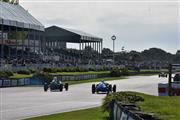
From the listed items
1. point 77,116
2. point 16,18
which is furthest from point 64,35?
point 77,116

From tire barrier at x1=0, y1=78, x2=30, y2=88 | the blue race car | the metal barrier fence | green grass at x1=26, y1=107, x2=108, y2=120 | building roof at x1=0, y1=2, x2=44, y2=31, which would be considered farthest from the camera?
building roof at x1=0, y1=2, x2=44, y2=31

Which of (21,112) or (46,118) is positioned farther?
(21,112)

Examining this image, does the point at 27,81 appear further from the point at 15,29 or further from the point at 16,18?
the point at 15,29

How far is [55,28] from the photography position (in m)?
95.2

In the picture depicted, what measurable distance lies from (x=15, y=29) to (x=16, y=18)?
15.8 feet

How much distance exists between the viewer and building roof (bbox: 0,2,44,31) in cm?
6559

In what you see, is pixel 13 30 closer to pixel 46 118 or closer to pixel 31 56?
pixel 31 56

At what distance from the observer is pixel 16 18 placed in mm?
69000

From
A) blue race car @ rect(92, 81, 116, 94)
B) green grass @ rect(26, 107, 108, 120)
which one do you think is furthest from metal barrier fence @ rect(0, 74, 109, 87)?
green grass @ rect(26, 107, 108, 120)

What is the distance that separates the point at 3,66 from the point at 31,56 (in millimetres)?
23407

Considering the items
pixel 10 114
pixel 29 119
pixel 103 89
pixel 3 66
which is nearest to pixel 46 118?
pixel 29 119

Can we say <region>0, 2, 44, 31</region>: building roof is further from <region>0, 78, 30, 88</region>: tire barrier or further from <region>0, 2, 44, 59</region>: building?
<region>0, 78, 30, 88</region>: tire barrier

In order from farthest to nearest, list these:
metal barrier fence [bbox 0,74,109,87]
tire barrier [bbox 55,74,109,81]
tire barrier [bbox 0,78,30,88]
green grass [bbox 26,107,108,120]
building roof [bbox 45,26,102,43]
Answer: building roof [bbox 45,26,102,43]
tire barrier [bbox 55,74,109,81]
metal barrier fence [bbox 0,74,109,87]
tire barrier [bbox 0,78,30,88]
green grass [bbox 26,107,108,120]

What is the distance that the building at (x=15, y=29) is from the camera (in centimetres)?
6653
